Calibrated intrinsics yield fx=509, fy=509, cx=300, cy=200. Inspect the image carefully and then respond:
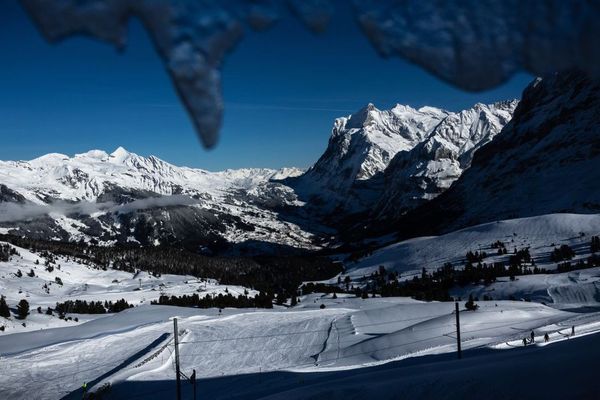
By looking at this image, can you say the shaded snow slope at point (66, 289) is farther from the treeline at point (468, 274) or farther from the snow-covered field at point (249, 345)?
the treeline at point (468, 274)

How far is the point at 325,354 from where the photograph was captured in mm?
56031

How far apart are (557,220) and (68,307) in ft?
520

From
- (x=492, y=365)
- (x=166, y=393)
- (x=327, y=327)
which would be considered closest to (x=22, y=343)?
(x=166, y=393)

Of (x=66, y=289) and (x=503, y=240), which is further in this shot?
(x=503, y=240)

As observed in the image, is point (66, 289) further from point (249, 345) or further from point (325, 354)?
point (325, 354)

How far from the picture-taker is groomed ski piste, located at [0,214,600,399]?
73.2 feet

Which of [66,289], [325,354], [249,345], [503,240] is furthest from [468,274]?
[66,289]

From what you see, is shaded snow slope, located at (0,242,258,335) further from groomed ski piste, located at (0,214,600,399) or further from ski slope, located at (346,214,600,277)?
ski slope, located at (346,214,600,277)

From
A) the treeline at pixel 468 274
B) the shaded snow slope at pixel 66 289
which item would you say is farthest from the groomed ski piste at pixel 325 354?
the shaded snow slope at pixel 66 289

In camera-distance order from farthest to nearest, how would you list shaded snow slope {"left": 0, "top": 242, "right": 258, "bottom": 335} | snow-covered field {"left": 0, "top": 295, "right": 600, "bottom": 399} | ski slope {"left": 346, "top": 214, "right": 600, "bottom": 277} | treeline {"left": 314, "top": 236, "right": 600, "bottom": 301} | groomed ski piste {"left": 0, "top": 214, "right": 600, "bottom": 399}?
ski slope {"left": 346, "top": 214, "right": 600, "bottom": 277} → shaded snow slope {"left": 0, "top": 242, "right": 258, "bottom": 335} → treeline {"left": 314, "top": 236, "right": 600, "bottom": 301} → snow-covered field {"left": 0, "top": 295, "right": 600, "bottom": 399} → groomed ski piste {"left": 0, "top": 214, "right": 600, "bottom": 399}

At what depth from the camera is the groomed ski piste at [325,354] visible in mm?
22312

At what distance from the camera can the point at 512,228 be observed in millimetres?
188500

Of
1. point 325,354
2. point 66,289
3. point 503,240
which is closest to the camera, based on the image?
point 325,354

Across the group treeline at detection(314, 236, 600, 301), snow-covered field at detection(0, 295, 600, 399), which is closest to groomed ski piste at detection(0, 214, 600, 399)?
snow-covered field at detection(0, 295, 600, 399)
